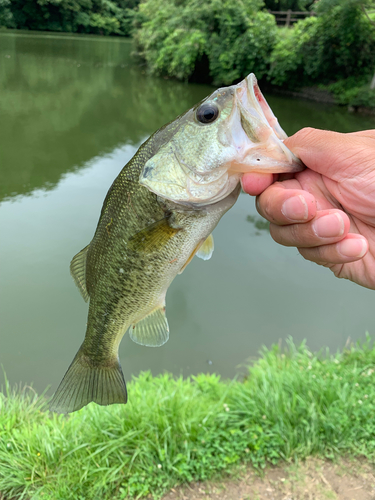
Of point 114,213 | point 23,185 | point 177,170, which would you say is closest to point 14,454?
point 114,213

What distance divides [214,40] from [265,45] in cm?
318

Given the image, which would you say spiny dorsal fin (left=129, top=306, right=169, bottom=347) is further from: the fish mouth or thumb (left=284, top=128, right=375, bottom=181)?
thumb (left=284, top=128, right=375, bottom=181)

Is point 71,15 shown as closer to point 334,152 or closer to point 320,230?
point 334,152

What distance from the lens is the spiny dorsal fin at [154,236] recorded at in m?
1.34

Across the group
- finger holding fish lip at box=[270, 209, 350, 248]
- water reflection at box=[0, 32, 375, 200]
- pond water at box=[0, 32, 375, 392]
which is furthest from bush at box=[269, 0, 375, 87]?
finger holding fish lip at box=[270, 209, 350, 248]

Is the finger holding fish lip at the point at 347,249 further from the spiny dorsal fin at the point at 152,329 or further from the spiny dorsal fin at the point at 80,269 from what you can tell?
the spiny dorsal fin at the point at 80,269

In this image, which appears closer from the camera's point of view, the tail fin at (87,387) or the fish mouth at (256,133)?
the fish mouth at (256,133)

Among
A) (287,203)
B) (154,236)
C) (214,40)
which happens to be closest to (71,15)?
(214,40)

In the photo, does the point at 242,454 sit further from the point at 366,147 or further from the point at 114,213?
the point at 366,147

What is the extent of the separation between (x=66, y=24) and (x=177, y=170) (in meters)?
51.6

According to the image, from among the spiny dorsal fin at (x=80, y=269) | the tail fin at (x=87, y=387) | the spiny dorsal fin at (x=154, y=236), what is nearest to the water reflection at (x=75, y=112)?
the spiny dorsal fin at (x=80, y=269)

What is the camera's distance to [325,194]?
1.48 meters

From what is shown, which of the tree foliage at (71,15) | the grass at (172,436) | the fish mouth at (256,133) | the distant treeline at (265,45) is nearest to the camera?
the fish mouth at (256,133)

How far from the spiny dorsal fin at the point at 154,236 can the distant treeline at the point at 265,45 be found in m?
16.1
